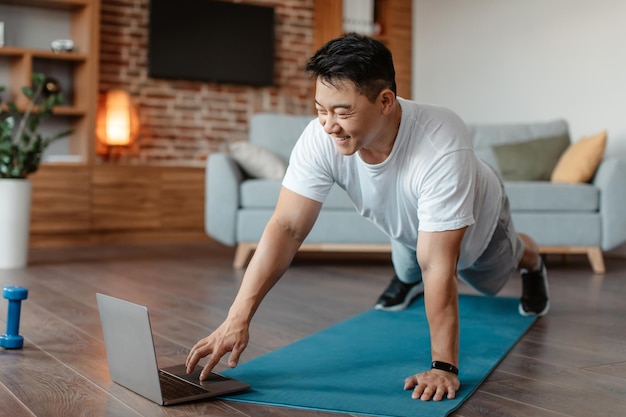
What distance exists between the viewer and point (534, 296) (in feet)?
9.04

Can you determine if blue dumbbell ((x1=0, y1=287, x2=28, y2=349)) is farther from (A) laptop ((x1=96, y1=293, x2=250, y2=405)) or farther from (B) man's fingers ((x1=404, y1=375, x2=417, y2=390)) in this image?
(B) man's fingers ((x1=404, y1=375, x2=417, y2=390))

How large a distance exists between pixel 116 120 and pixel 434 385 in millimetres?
4523

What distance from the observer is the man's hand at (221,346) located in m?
1.69

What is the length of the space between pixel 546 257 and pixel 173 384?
3774 mm

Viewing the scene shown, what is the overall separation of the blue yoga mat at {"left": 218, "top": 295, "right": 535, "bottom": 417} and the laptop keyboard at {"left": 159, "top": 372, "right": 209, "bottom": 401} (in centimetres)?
8

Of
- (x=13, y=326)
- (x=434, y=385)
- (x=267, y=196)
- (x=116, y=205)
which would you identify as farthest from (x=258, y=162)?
(x=434, y=385)

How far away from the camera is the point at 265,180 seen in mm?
4297

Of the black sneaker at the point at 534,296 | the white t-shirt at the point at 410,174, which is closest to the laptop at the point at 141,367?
the white t-shirt at the point at 410,174

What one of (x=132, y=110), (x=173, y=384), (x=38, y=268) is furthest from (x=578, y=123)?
(x=173, y=384)

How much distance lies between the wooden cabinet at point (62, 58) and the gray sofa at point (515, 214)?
1.68 meters

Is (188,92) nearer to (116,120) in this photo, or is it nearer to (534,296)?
(116,120)

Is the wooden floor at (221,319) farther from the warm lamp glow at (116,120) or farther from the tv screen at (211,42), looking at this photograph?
the tv screen at (211,42)

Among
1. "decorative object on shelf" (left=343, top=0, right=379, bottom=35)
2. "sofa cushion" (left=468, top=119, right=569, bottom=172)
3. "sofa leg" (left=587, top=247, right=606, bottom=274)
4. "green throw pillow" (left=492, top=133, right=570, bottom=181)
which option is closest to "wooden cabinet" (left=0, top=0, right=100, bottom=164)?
"decorative object on shelf" (left=343, top=0, right=379, bottom=35)

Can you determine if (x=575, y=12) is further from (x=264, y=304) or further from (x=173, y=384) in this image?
(x=173, y=384)
